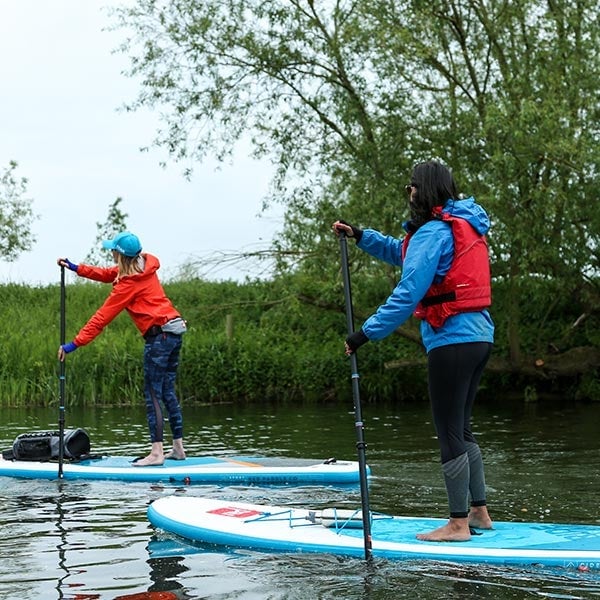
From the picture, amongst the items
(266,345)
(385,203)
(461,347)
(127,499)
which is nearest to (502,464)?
(127,499)

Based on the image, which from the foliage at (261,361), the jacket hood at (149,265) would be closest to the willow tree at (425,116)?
the foliage at (261,361)

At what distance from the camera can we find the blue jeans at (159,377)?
34.1ft

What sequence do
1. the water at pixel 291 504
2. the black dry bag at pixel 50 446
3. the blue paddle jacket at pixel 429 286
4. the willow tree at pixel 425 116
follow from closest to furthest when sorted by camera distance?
the water at pixel 291 504, the blue paddle jacket at pixel 429 286, the black dry bag at pixel 50 446, the willow tree at pixel 425 116

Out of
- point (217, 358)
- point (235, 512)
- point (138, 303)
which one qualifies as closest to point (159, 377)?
point (138, 303)

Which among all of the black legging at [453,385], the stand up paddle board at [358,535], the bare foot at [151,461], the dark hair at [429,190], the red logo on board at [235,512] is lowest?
the stand up paddle board at [358,535]

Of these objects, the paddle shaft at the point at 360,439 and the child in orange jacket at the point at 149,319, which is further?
the child in orange jacket at the point at 149,319

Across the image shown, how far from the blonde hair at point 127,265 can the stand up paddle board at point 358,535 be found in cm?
284

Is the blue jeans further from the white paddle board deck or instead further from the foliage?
the foliage

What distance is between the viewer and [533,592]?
593 centimetres

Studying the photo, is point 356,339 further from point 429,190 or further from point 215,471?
point 215,471

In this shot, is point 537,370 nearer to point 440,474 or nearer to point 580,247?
point 580,247

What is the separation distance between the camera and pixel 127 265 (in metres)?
10.3

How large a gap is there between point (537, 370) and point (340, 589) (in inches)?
607

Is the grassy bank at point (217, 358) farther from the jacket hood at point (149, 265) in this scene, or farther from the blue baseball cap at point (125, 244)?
the blue baseball cap at point (125, 244)
